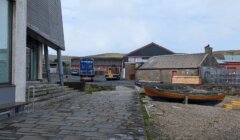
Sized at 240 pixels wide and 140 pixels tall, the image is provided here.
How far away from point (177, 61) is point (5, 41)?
4048cm

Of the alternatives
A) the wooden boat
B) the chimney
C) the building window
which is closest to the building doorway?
the building window

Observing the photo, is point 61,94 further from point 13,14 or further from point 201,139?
point 201,139

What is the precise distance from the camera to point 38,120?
25.3ft

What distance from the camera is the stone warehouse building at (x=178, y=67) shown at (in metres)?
42.4

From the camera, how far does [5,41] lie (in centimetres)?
842

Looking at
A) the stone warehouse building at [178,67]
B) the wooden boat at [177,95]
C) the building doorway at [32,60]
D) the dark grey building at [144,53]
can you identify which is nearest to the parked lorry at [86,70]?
the stone warehouse building at [178,67]

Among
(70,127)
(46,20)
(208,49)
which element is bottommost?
(70,127)

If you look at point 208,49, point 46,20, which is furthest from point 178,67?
point 46,20

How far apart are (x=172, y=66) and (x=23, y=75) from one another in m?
38.4

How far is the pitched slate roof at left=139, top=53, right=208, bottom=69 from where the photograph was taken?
43725mm

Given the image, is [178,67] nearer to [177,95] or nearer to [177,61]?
[177,61]

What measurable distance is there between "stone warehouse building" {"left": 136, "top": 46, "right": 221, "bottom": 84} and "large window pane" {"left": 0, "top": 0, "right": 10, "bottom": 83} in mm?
33954

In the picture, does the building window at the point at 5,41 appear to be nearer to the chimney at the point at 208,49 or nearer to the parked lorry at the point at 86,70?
the parked lorry at the point at 86,70

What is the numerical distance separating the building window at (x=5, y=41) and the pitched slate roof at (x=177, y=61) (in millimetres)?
36468
